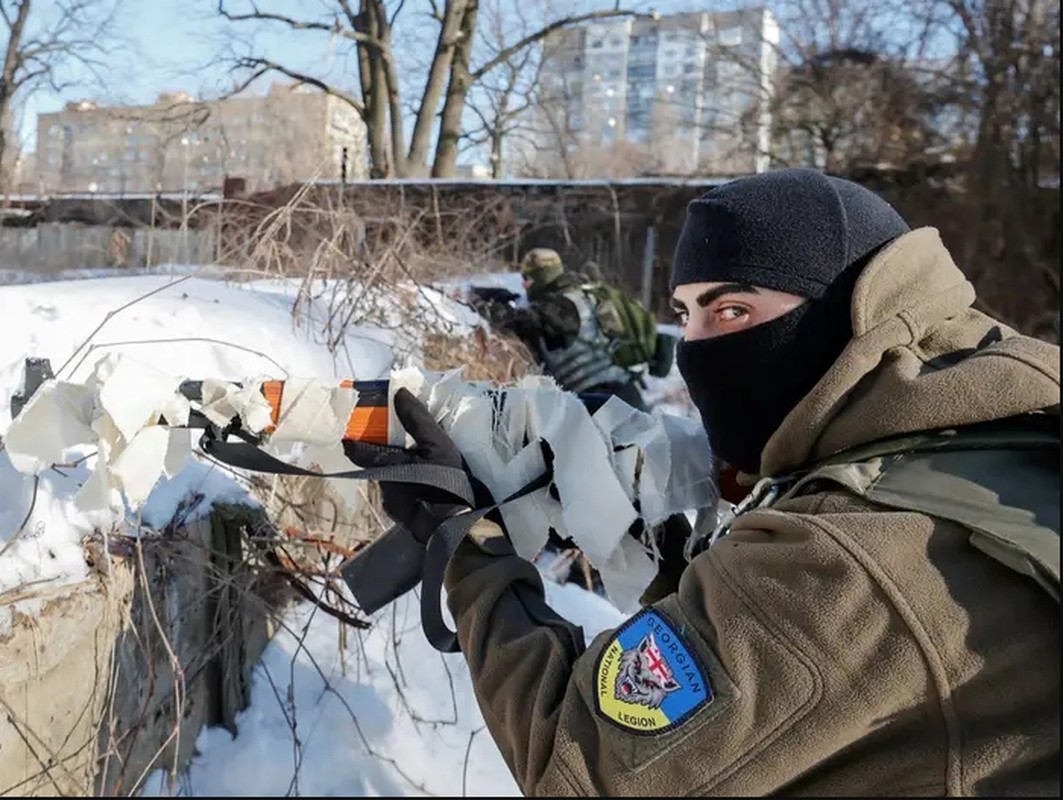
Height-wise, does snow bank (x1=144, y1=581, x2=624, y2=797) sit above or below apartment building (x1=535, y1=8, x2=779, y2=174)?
below

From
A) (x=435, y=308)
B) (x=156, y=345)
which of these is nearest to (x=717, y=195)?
(x=156, y=345)

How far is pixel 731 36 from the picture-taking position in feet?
53.8

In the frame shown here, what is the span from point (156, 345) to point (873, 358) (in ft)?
6.46

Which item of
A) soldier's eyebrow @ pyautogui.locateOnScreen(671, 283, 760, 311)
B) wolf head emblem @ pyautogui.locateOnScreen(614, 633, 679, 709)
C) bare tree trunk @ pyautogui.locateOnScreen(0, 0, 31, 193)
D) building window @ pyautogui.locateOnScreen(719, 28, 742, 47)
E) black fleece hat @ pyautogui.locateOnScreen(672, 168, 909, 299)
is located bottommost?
wolf head emblem @ pyautogui.locateOnScreen(614, 633, 679, 709)

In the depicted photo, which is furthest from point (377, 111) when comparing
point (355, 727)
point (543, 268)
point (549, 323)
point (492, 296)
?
point (355, 727)

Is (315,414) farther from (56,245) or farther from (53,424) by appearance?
(56,245)

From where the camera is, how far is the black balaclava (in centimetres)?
114

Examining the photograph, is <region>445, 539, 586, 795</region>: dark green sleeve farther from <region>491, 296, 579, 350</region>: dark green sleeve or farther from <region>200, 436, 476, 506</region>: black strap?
<region>491, 296, 579, 350</region>: dark green sleeve

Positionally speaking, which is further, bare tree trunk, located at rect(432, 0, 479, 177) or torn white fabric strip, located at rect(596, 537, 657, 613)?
bare tree trunk, located at rect(432, 0, 479, 177)

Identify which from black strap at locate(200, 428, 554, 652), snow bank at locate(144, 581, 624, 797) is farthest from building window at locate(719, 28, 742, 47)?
black strap at locate(200, 428, 554, 652)

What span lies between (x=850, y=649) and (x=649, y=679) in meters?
0.23

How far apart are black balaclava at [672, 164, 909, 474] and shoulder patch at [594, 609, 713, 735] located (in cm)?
38

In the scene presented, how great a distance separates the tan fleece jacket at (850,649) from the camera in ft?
2.71

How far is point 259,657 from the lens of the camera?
2643mm
